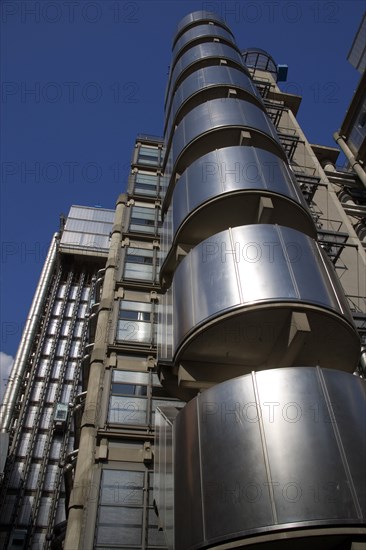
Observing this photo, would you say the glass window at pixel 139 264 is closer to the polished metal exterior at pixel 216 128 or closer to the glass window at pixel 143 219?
the glass window at pixel 143 219

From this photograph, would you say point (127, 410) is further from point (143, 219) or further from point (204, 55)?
point (204, 55)

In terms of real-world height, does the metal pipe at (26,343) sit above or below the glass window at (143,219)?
above

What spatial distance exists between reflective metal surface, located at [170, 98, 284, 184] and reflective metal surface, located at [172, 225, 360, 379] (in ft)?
24.6

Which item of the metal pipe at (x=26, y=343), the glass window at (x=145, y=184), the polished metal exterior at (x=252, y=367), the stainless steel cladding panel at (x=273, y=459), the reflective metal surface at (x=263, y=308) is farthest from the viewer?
the metal pipe at (x=26, y=343)

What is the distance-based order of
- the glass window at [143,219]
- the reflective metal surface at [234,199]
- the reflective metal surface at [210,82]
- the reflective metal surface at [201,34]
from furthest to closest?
the reflective metal surface at [201,34] < the reflective metal surface at [210,82] < the glass window at [143,219] < the reflective metal surface at [234,199]

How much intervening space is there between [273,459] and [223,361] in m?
4.09

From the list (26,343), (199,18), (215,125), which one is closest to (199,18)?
(199,18)

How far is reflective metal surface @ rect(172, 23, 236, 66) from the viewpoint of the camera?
97.6 ft

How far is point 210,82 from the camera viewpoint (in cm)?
2302

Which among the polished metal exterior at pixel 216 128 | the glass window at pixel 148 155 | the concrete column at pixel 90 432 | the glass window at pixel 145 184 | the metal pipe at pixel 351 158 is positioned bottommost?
the concrete column at pixel 90 432

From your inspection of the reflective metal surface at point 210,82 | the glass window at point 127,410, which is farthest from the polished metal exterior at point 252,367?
the reflective metal surface at point 210,82

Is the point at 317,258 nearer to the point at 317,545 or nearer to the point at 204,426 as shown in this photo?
the point at 204,426

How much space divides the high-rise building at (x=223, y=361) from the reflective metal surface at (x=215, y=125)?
0.09m

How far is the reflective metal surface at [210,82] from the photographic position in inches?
898
